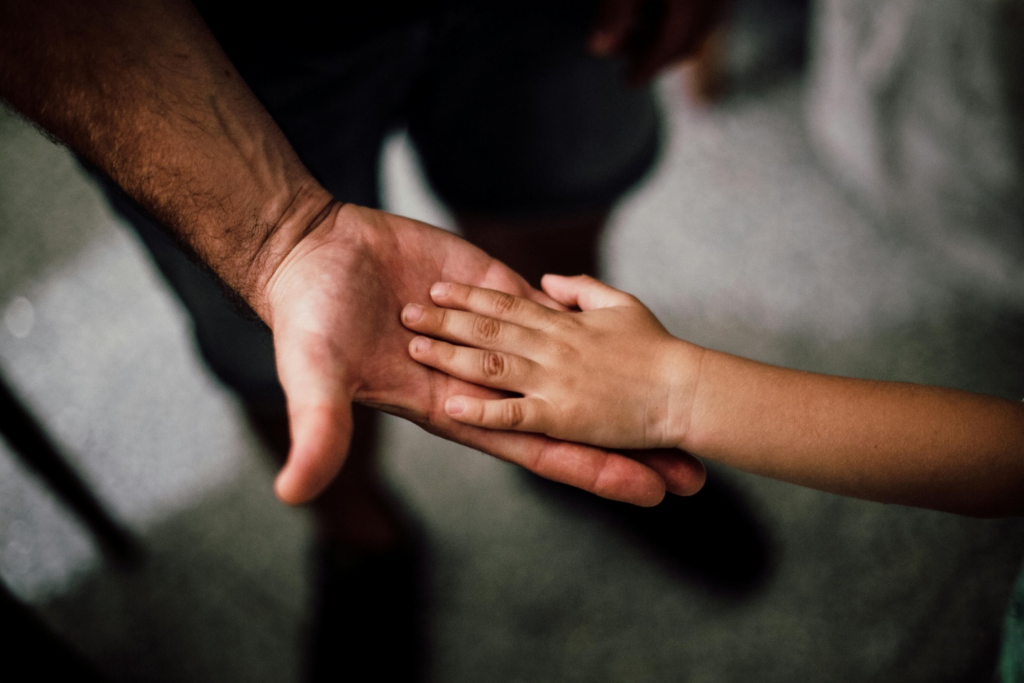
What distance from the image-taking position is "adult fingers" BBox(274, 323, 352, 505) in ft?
1.20

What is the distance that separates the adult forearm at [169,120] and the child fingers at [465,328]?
127 millimetres

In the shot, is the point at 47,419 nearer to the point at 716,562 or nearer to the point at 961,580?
the point at 716,562

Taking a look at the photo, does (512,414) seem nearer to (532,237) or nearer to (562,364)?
(562,364)

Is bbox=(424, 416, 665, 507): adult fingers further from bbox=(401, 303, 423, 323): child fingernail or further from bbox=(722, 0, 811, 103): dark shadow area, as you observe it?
bbox=(722, 0, 811, 103): dark shadow area

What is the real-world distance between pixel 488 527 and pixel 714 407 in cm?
52

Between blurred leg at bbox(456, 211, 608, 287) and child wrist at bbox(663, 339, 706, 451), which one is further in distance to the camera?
blurred leg at bbox(456, 211, 608, 287)

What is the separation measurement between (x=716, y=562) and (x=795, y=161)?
85 centimetres

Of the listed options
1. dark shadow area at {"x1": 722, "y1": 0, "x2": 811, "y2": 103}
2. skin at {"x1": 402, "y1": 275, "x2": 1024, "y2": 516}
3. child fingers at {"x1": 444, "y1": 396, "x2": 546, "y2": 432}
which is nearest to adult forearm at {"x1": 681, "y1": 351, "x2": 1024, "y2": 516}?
skin at {"x1": 402, "y1": 275, "x2": 1024, "y2": 516}

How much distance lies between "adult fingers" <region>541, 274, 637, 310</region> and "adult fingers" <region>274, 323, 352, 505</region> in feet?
0.80

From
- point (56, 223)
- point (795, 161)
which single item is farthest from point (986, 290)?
point (56, 223)

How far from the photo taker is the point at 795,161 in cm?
131

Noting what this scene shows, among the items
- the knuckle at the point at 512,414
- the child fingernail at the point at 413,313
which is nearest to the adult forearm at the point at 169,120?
the child fingernail at the point at 413,313

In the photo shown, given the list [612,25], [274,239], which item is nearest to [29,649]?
[274,239]

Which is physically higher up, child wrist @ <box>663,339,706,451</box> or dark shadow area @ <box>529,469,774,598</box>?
child wrist @ <box>663,339,706,451</box>
